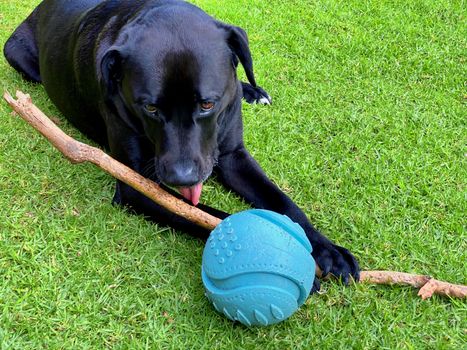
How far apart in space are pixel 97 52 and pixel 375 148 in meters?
1.68

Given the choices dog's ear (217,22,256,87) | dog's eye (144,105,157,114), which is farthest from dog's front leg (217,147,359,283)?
dog's eye (144,105,157,114)

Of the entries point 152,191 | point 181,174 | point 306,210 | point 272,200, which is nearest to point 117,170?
point 152,191

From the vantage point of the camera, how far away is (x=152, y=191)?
8.09ft

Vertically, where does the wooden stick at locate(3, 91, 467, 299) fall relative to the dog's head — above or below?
below

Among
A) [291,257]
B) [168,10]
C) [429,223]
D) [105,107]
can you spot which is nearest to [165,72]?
[168,10]

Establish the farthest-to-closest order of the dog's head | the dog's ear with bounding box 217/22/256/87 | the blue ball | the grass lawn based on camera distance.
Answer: the dog's ear with bounding box 217/22/256/87 → the dog's head → the grass lawn → the blue ball

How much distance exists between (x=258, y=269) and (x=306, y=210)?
3.23 ft

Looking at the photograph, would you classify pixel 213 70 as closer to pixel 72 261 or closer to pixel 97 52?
pixel 97 52

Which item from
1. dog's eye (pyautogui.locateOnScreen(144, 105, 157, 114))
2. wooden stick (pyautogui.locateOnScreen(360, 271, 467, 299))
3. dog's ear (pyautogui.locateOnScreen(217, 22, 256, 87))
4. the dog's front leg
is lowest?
the dog's front leg

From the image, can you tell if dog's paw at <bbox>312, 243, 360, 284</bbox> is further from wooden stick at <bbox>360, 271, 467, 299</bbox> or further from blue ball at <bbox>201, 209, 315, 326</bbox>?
blue ball at <bbox>201, 209, 315, 326</bbox>

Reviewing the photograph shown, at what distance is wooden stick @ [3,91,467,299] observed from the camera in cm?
230

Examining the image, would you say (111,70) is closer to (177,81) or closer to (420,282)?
(177,81)

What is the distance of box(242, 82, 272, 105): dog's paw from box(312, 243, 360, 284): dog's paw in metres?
1.49

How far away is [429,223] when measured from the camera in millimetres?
2748
